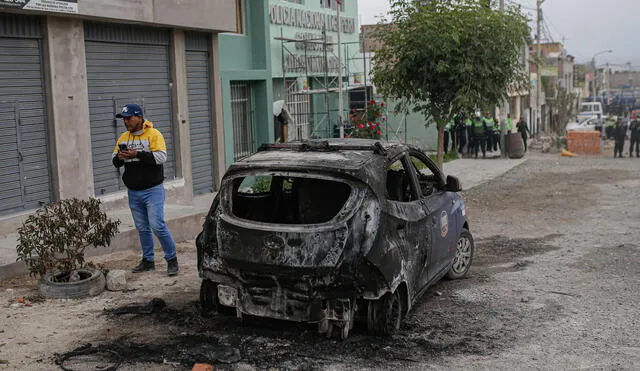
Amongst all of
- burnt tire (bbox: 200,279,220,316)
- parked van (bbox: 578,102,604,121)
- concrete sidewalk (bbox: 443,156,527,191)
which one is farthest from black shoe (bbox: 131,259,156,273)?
parked van (bbox: 578,102,604,121)

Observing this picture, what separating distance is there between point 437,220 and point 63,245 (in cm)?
361

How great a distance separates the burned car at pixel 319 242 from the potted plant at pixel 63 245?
1.68m

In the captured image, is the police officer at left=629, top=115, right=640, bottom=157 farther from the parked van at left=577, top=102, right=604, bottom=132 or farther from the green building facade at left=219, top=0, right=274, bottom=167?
the green building facade at left=219, top=0, right=274, bottom=167

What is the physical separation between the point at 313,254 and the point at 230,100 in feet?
37.5

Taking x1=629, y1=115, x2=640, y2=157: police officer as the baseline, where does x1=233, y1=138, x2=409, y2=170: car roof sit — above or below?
above

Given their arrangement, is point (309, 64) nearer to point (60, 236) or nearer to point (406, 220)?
point (60, 236)

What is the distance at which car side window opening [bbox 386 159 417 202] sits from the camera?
710cm

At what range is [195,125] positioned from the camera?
14.5 m

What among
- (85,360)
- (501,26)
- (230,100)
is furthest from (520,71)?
(85,360)

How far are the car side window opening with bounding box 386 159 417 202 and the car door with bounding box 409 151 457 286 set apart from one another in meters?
0.13

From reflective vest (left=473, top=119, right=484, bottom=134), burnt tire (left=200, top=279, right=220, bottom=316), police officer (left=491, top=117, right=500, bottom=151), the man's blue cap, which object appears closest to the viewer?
burnt tire (left=200, top=279, right=220, bottom=316)

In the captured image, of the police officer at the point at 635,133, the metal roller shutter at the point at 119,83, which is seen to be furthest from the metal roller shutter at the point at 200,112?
the police officer at the point at 635,133

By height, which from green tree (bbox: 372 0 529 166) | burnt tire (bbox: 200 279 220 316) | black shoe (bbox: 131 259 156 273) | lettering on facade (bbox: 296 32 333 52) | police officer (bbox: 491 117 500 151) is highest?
lettering on facade (bbox: 296 32 333 52)

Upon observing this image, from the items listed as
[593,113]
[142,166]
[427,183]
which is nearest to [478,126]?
[427,183]
